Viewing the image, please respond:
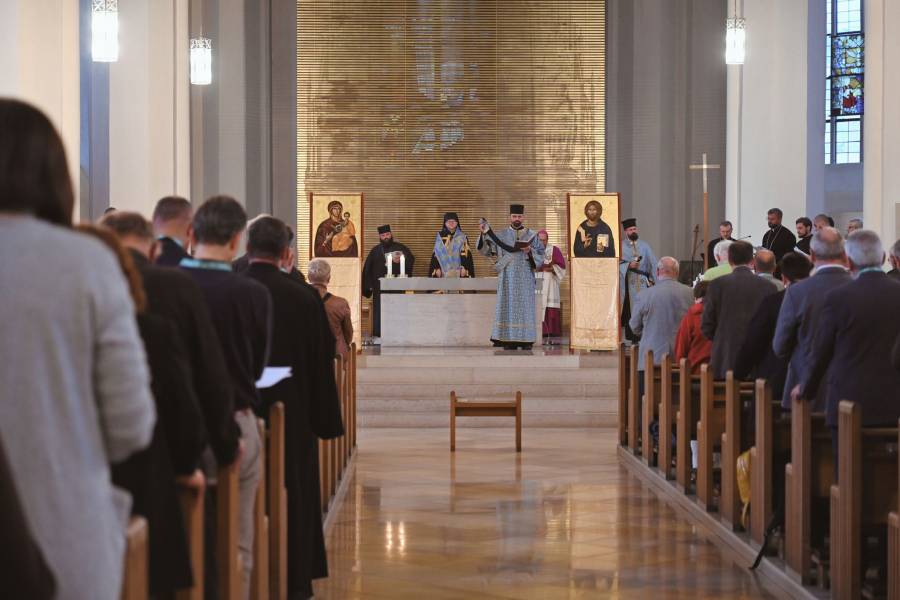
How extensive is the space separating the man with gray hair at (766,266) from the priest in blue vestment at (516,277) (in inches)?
278

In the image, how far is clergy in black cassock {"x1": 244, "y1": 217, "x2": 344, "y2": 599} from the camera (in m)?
5.29

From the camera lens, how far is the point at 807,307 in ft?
20.7

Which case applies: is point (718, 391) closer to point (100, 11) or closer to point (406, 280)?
point (100, 11)

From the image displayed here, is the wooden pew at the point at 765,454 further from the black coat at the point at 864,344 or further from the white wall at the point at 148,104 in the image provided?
the white wall at the point at 148,104

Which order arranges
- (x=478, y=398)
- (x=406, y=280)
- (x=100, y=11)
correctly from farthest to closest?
(x=406, y=280)
(x=478, y=398)
(x=100, y=11)

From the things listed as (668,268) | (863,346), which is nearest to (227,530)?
(863,346)

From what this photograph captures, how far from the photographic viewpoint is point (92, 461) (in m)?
2.33

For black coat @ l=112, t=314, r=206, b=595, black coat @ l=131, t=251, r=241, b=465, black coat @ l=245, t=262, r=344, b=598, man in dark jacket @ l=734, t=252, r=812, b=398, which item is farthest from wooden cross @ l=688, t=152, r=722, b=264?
black coat @ l=112, t=314, r=206, b=595

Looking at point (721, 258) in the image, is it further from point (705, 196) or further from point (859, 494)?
point (705, 196)

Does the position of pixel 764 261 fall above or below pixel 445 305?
above

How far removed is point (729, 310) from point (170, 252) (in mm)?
4806

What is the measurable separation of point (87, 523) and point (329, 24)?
64.7 feet

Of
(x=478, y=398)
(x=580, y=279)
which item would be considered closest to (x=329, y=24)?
(x=580, y=279)

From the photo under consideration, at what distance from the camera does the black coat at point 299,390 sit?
5.34 meters
